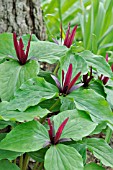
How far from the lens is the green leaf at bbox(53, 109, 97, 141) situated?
0.86 meters

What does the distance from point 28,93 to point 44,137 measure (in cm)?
13

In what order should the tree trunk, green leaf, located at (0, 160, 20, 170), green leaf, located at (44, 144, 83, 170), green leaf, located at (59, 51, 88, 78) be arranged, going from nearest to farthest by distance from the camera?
green leaf, located at (44, 144, 83, 170), green leaf, located at (0, 160, 20, 170), green leaf, located at (59, 51, 88, 78), the tree trunk

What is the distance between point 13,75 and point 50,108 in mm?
150

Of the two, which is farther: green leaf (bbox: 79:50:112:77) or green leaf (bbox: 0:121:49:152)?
green leaf (bbox: 79:50:112:77)

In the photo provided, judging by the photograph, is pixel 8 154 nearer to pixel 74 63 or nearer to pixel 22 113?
pixel 22 113

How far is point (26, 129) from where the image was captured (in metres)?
0.87

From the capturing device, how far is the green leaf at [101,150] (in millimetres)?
911

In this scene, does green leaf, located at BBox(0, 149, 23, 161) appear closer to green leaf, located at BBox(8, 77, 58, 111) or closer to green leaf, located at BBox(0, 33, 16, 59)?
green leaf, located at BBox(8, 77, 58, 111)

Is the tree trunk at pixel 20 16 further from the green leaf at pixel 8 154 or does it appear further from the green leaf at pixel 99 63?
the green leaf at pixel 8 154

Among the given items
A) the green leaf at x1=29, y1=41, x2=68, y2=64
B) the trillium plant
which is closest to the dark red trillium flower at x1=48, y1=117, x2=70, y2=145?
the trillium plant

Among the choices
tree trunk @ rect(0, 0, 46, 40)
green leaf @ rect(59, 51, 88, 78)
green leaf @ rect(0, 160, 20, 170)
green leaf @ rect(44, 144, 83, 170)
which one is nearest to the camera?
green leaf @ rect(44, 144, 83, 170)

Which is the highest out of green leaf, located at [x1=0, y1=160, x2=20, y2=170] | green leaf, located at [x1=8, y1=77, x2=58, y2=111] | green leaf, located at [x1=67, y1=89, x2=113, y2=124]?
green leaf, located at [x1=8, y1=77, x2=58, y2=111]

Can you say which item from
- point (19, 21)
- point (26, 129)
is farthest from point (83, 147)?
point (19, 21)

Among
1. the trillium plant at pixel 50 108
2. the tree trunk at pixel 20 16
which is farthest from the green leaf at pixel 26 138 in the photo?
the tree trunk at pixel 20 16
